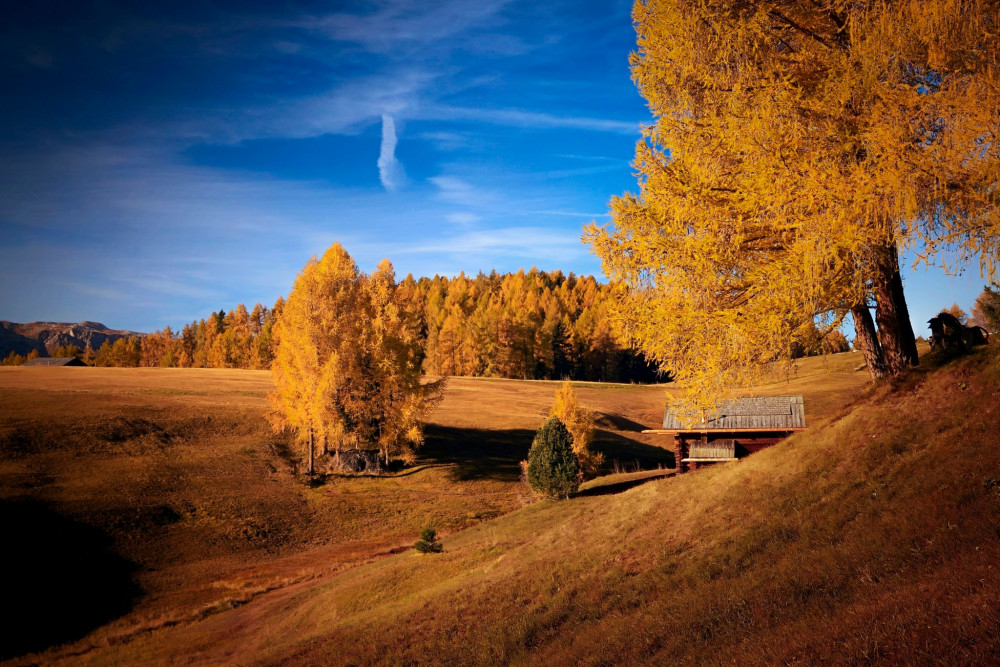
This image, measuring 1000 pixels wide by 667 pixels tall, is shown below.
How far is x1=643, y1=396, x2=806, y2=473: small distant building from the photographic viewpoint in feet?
71.2

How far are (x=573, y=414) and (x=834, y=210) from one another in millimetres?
28891

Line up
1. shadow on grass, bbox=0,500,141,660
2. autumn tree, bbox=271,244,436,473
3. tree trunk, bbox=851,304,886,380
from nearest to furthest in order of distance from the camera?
tree trunk, bbox=851,304,886,380, shadow on grass, bbox=0,500,141,660, autumn tree, bbox=271,244,436,473

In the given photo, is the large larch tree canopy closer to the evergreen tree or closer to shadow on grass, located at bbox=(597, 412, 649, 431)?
the evergreen tree

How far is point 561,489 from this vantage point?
25.8 m

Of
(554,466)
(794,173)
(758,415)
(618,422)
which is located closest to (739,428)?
(758,415)

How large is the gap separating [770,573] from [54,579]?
946 inches

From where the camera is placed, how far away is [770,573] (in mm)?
7480

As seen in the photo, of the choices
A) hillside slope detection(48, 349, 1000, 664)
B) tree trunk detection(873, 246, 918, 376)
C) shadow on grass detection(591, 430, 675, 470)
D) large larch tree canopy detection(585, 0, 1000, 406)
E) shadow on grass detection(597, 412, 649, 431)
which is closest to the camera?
hillside slope detection(48, 349, 1000, 664)

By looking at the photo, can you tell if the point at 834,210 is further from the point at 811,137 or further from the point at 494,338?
the point at 494,338

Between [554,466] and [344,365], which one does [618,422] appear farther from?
[554,466]

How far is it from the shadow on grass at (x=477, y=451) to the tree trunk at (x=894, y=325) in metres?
29.9

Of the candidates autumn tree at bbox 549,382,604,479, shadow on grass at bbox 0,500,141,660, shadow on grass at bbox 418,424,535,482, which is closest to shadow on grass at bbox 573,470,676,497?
autumn tree at bbox 549,382,604,479

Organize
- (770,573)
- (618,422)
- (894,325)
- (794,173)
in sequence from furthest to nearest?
(618,422) → (894,325) → (794,173) → (770,573)

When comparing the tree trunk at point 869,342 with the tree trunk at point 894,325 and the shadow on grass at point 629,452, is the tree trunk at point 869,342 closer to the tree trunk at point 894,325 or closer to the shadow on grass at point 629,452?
the tree trunk at point 894,325
